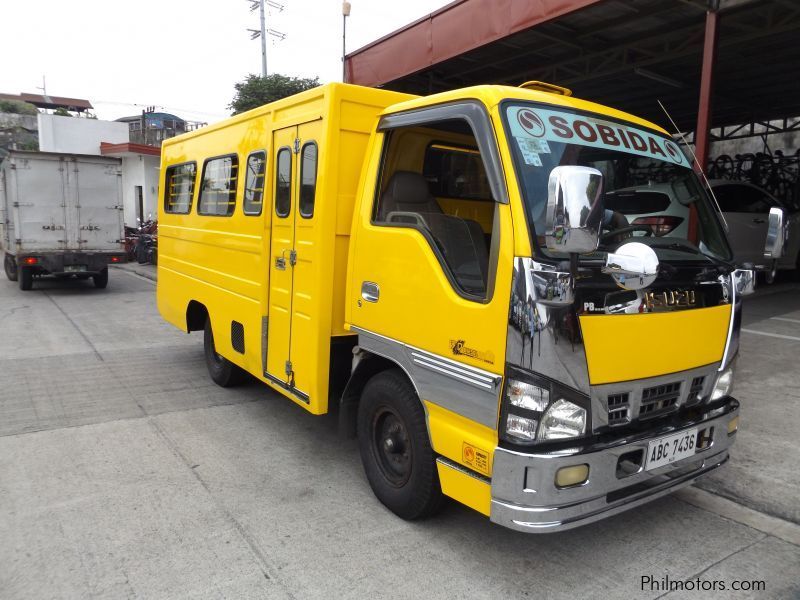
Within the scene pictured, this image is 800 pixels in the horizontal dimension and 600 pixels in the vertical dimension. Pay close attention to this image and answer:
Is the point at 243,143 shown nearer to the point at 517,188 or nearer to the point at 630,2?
→ the point at 517,188

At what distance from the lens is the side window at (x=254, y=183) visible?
4.49 meters

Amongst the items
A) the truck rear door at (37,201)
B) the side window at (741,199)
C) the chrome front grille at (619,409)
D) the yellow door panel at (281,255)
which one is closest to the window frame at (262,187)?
the yellow door panel at (281,255)

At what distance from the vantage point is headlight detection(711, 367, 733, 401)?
312 cm

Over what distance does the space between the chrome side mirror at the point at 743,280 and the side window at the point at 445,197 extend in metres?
1.35

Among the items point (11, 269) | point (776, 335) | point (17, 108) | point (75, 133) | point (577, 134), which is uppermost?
point (17, 108)

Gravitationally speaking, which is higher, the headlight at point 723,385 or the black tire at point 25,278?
the headlight at point 723,385

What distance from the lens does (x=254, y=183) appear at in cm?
463

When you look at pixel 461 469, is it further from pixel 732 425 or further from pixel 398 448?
pixel 732 425

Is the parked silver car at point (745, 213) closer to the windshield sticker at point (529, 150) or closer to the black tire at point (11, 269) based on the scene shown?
the windshield sticker at point (529, 150)

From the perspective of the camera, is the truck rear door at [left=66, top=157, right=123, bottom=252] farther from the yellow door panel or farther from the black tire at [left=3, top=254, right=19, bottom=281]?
the yellow door panel

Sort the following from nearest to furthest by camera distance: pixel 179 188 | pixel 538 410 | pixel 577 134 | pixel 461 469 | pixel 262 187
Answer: pixel 538 410
pixel 461 469
pixel 577 134
pixel 262 187
pixel 179 188

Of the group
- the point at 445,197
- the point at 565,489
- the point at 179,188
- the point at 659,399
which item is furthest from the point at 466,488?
the point at 179,188

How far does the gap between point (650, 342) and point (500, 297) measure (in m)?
0.77

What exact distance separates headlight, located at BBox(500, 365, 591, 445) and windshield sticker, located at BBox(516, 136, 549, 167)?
945 millimetres
